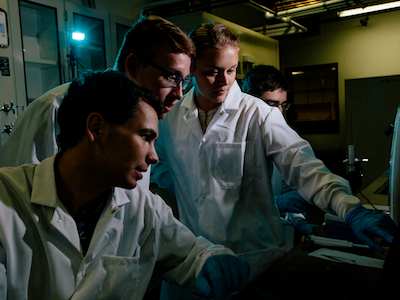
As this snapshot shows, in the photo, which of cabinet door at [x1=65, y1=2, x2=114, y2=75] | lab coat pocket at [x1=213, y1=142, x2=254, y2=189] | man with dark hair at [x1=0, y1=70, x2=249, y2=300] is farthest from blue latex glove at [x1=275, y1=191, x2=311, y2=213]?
cabinet door at [x1=65, y1=2, x2=114, y2=75]

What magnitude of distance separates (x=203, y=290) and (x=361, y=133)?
4576 mm

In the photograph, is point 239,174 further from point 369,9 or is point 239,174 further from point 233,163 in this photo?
point 369,9

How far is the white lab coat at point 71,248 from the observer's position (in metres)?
0.85

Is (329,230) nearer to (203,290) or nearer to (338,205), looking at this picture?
(338,205)

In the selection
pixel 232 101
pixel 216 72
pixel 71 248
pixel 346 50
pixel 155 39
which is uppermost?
pixel 346 50

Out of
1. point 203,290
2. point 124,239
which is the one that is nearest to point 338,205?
point 203,290

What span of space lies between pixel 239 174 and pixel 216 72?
18.4 inches

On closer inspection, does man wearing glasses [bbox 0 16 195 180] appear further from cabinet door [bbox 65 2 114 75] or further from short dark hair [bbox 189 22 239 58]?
cabinet door [bbox 65 2 114 75]

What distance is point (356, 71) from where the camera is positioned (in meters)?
5.61

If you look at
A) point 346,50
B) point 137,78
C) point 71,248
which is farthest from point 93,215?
point 346,50

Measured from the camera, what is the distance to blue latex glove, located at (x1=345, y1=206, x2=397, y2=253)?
98cm

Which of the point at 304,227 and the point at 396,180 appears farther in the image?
the point at 304,227

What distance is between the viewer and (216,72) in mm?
1513

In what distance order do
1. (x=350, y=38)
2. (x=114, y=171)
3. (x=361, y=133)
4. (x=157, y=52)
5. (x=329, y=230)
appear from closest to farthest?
(x=114, y=171)
(x=157, y=52)
(x=329, y=230)
(x=361, y=133)
(x=350, y=38)
